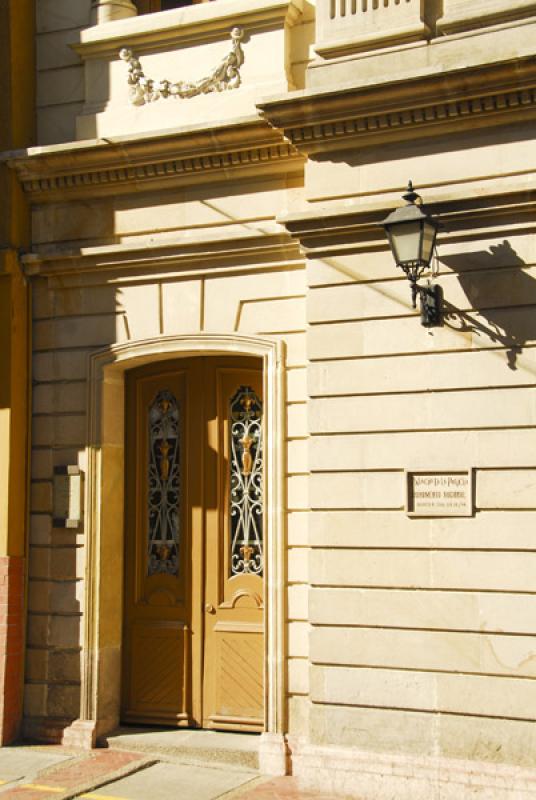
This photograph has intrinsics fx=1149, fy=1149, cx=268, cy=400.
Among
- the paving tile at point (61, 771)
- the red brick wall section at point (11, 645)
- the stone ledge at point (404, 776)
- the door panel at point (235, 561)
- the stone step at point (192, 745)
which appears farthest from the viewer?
the red brick wall section at point (11, 645)

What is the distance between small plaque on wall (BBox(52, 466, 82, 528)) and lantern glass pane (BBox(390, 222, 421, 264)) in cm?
352

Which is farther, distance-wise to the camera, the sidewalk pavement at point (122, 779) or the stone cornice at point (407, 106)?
the sidewalk pavement at point (122, 779)

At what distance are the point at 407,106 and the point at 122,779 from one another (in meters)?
5.22

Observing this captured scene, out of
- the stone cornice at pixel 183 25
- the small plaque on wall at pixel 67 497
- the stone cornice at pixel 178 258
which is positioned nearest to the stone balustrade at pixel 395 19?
the stone cornice at pixel 183 25

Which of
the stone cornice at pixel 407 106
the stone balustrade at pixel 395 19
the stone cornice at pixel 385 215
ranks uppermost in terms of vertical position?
the stone balustrade at pixel 395 19

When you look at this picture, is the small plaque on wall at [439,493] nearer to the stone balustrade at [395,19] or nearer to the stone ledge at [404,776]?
the stone ledge at [404,776]

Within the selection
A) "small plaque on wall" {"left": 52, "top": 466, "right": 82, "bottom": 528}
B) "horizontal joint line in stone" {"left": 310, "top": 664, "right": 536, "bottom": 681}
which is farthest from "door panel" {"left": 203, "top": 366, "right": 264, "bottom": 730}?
"horizontal joint line in stone" {"left": 310, "top": 664, "right": 536, "bottom": 681}

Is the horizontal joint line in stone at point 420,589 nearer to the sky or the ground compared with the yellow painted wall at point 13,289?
nearer to the ground

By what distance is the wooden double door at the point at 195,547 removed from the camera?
9.30m

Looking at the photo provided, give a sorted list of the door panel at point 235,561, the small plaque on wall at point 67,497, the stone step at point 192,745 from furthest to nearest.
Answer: the small plaque on wall at point 67,497 < the door panel at point 235,561 < the stone step at point 192,745

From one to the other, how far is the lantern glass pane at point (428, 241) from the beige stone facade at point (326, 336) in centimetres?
30

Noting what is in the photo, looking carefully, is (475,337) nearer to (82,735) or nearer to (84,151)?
(84,151)

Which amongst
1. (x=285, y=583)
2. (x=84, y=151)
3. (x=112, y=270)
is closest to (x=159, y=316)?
(x=112, y=270)

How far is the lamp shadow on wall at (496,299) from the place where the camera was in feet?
25.2
